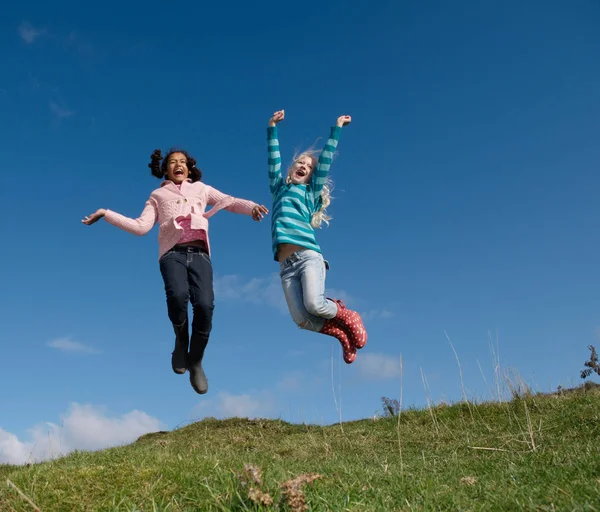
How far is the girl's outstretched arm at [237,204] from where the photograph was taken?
22.3ft

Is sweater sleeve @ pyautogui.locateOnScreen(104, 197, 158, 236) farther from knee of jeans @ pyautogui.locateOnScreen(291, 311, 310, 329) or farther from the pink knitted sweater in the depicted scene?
knee of jeans @ pyautogui.locateOnScreen(291, 311, 310, 329)

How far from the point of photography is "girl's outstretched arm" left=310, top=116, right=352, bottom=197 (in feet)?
22.8

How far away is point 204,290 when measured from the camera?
22.2ft

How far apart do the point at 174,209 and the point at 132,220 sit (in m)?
0.49

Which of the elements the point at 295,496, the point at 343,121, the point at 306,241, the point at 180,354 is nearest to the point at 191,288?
the point at 180,354

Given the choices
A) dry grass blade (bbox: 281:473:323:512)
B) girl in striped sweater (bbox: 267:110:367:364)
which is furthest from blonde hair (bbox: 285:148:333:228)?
dry grass blade (bbox: 281:473:323:512)

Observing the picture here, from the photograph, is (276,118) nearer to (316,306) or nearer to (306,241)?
(306,241)

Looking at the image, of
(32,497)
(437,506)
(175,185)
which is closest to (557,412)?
(437,506)

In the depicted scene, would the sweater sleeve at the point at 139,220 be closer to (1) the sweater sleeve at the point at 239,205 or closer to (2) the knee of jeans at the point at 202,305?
(1) the sweater sleeve at the point at 239,205

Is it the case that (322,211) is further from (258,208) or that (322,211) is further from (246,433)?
(246,433)

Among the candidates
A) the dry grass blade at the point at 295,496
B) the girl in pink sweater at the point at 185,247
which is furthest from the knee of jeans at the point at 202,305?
the dry grass blade at the point at 295,496

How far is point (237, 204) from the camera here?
7.13m

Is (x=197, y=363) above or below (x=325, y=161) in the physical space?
below

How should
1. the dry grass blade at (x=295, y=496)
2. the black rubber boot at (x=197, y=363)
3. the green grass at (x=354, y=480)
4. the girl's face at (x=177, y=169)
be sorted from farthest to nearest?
the girl's face at (x=177, y=169) < the black rubber boot at (x=197, y=363) < the green grass at (x=354, y=480) < the dry grass blade at (x=295, y=496)
